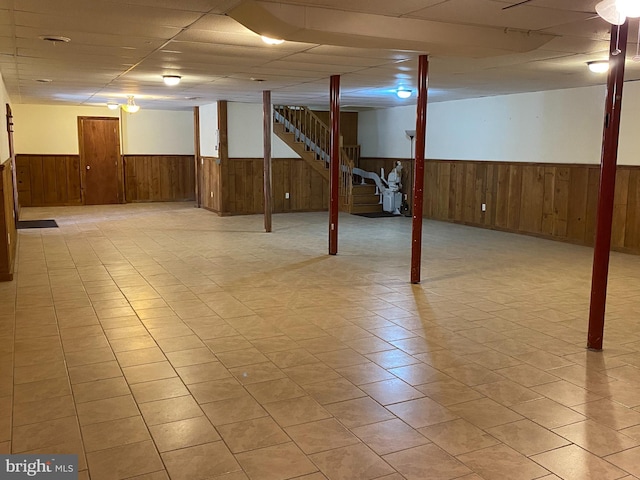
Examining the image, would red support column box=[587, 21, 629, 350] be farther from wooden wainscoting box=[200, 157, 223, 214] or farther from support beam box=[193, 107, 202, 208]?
support beam box=[193, 107, 202, 208]

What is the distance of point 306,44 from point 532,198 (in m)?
5.59

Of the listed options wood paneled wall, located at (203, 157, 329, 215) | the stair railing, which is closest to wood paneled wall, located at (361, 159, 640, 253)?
the stair railing

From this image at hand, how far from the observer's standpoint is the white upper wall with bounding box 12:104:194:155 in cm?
1298

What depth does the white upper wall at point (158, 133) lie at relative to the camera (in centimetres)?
1400

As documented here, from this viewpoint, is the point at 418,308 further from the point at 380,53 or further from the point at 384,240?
the point at 384,240

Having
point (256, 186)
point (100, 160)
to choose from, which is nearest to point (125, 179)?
point (100, 160)

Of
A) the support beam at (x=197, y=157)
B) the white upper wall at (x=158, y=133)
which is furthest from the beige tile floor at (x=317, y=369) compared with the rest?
the white upper wall at (x=158, y=133)

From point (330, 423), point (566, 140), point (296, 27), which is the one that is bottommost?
point (330, 423)

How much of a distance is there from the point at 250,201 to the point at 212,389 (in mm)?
8896

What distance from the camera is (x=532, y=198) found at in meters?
9.34

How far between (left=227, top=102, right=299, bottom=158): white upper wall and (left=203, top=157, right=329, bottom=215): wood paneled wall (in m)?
0.17

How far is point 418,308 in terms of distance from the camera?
201 inches

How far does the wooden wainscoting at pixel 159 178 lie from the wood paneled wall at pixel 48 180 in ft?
3.90

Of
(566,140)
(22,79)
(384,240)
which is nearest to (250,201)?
(384,240)
